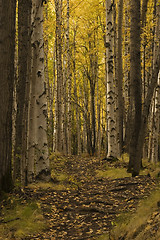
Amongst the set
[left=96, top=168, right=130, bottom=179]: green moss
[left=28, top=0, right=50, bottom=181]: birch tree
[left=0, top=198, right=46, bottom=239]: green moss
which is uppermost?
[left=28, top=0, right=50, bottom=181]: birch tree

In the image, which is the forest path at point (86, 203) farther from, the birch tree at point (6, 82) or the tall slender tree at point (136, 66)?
the tall slender tree at point (136, 66)

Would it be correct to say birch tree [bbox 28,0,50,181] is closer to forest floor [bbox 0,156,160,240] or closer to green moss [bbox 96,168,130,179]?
forest floor [bbox 0,156,160,240]

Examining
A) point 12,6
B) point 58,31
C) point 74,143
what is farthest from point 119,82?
point 74,143

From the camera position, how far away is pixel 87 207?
576 centimetres

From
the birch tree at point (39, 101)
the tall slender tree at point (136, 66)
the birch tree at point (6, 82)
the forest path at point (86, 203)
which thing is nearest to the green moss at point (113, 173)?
the forest path at point (86, 203)

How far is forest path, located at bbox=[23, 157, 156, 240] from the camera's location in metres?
4.68

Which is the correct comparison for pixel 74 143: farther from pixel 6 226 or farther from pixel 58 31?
pixel 6 226

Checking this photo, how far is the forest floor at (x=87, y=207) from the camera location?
163 inches

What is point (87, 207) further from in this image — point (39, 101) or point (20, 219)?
point (39, 101)

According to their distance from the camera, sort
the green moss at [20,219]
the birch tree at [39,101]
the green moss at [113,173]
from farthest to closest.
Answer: the green moss at [113,173], the birch tree at [39,101], the green moss at [20,219]

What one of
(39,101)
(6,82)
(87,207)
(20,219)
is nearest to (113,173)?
(39,101)

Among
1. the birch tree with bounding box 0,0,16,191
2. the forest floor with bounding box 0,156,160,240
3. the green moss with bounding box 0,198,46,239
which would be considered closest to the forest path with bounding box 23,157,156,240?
the forest floor with bounding box 0,156,160,240

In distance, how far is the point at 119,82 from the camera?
12836mm

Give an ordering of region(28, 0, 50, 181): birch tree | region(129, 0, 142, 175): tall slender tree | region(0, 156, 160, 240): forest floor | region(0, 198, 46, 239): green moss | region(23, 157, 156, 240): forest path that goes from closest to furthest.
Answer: region(0, 156, 160, 240): forest floor, region(0, 198, 46, 239): green moss, region(23, 157, 156, 240): forest path, region(28, 0, 50, 181): birch tree, region(129, 0, 142, 175): tall slender tree
